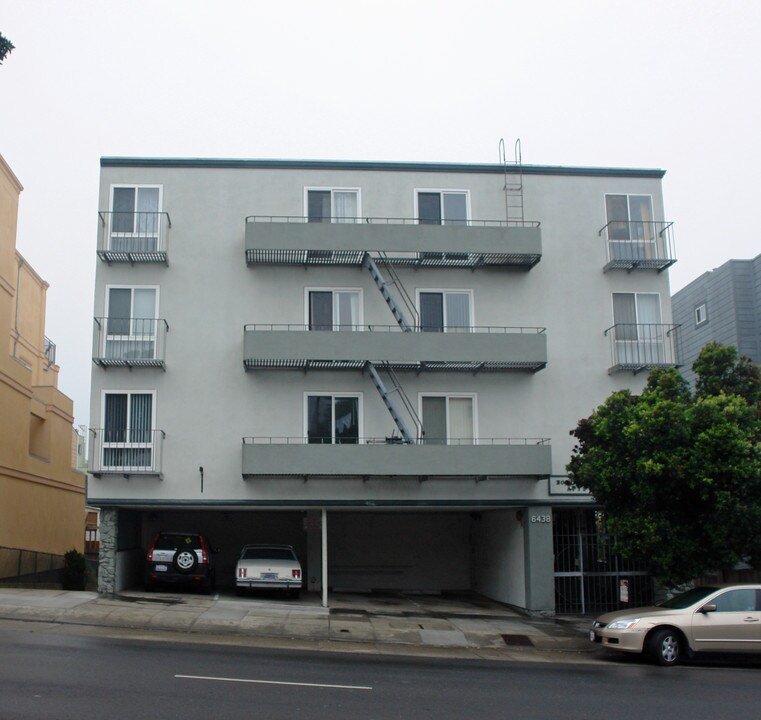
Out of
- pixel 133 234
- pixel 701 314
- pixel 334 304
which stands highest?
pixel 701 314

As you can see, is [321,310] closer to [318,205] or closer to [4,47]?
[318,205]

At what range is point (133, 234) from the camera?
23562 mm

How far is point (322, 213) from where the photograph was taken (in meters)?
24.4

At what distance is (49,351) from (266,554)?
68.8ft

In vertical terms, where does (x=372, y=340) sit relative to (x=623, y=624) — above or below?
above

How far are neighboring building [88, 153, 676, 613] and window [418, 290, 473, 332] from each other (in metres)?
0.04

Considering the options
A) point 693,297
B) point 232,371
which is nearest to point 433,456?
point 232,371

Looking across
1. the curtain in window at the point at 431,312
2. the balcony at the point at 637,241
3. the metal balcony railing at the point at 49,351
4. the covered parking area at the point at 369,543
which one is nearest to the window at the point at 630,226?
the balcony at the point at 637,241

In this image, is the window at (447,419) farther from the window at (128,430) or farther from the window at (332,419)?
the window at (128,430)

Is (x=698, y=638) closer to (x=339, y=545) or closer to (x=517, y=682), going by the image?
(x=517, y=682)

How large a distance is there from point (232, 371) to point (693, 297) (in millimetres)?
24448

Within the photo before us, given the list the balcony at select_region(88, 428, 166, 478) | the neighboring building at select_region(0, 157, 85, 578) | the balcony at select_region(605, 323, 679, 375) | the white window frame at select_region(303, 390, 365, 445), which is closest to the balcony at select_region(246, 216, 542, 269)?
the balcony at select_region(605, 323, 679, 375)

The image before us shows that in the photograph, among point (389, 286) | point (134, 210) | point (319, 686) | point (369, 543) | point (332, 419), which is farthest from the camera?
point (369, 543)

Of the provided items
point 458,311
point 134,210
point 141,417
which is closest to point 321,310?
point 458,311
